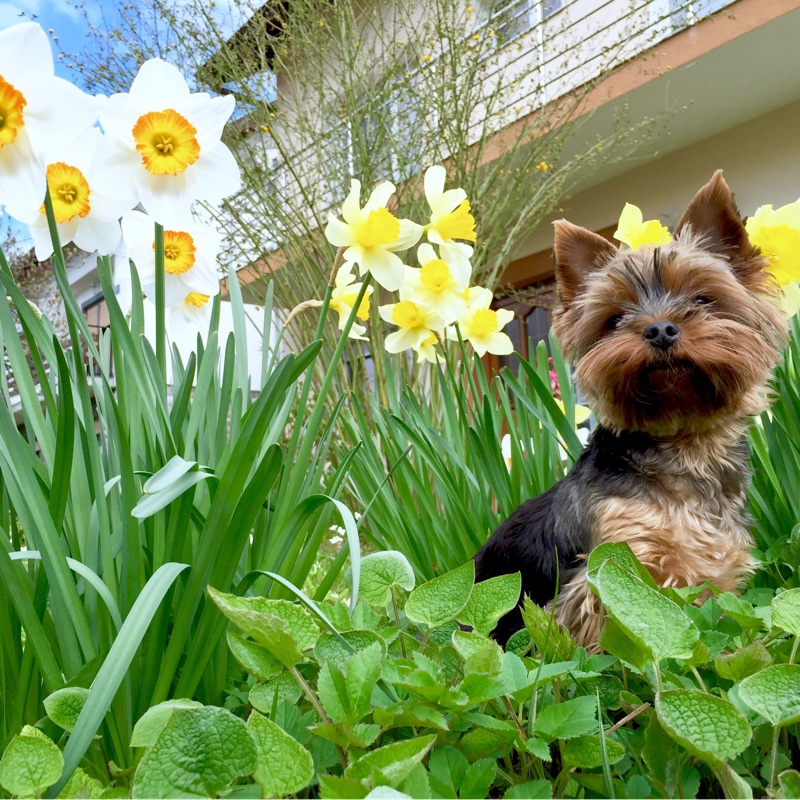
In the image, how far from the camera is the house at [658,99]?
5703 millimetres

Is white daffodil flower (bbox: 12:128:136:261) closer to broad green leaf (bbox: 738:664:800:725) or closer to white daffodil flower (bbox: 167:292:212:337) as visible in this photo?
white daffodil flower (bbox: 167:292:212:337)

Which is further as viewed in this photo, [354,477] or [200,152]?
[354,477]

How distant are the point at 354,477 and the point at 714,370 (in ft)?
4.15

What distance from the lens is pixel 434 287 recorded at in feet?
6.30

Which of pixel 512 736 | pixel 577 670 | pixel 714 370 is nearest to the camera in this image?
pixel 512 736

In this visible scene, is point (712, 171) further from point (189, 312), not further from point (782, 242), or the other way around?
point (189, 312)

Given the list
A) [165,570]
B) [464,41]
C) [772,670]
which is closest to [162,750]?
[165,570]

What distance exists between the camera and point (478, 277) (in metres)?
6.28

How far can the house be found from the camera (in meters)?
5.70

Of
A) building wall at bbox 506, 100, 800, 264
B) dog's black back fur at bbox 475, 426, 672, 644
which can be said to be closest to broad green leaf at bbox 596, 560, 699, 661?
dog's black back fur at bbox 475, 426, 672, 644

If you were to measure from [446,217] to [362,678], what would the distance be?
1218mm

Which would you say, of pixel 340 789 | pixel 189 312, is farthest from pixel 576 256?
pixel 340 789

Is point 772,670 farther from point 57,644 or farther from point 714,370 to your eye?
point 714,370

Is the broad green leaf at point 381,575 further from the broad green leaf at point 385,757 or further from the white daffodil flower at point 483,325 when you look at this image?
the white daffodil flower at point 483,325
